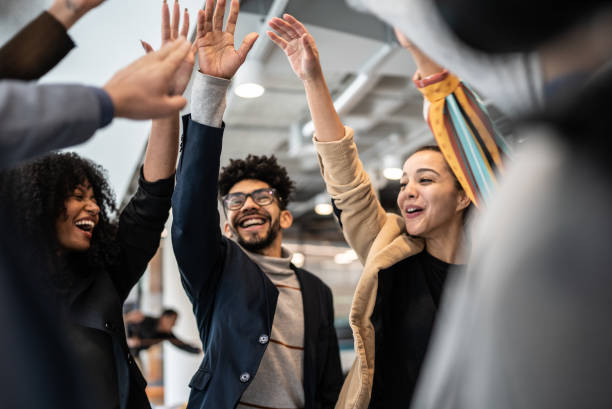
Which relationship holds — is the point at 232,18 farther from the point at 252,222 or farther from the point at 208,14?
the point at 252,222

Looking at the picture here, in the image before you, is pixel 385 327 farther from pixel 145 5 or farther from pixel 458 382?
pixel 145 5

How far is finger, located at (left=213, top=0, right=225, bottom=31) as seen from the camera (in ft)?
Result: 3.33

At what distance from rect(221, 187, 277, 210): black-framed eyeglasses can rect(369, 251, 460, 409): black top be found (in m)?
0.64

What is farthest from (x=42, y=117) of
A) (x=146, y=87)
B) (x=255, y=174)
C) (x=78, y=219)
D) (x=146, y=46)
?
(x=255, y=174)

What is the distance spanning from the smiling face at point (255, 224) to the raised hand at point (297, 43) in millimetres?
690

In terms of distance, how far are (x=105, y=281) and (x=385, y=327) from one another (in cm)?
73

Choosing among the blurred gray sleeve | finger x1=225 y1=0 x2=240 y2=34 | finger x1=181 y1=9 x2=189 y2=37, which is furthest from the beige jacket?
the blurred gray sleeve

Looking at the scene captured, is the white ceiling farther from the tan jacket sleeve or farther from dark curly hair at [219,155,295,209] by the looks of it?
the tan jacket sleeve

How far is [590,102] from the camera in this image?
47 cm

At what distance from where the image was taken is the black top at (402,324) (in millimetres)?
1257

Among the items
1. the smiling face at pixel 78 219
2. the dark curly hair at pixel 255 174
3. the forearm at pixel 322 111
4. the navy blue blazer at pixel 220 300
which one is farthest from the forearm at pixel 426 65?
the dark curly hair at pixel 255 174

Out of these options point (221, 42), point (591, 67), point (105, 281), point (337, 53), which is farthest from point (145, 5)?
point (337, 53)

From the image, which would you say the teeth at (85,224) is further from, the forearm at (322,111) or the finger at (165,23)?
the forearm at (322,111)

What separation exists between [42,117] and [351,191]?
0.92 m
